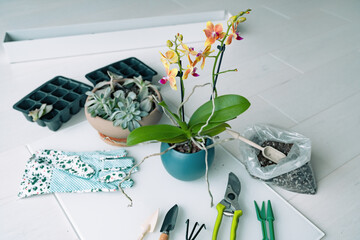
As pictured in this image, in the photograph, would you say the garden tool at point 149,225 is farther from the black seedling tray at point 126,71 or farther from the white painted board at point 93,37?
the white painted board at point 93,37

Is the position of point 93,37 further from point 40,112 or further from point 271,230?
point 271,230

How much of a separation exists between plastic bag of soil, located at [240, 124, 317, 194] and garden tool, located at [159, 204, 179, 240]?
0.25 meters

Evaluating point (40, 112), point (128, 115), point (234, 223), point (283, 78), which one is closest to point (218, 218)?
point (234, 223)

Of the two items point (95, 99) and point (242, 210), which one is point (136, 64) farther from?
point (242, 210)

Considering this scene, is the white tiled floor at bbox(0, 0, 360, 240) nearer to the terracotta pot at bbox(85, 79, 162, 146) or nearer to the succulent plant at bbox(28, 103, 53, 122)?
the succulent plant at bbox(28, 103, 53, 122)

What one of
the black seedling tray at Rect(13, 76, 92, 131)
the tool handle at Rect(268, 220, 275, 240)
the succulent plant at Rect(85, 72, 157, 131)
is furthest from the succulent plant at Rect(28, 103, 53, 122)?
the tool handle at Rect(268, 220, 275, 240)

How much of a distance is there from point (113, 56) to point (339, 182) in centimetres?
99

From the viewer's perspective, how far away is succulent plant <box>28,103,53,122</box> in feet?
3.38

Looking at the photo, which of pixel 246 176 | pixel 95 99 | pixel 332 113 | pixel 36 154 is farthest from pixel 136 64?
pixel 332 113

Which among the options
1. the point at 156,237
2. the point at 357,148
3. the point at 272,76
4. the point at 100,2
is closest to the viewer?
the point at 156,237

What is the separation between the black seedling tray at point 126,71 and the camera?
1.22 metres

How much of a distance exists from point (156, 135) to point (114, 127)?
22 centimetres

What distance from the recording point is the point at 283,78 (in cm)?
137

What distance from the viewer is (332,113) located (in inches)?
47.4
